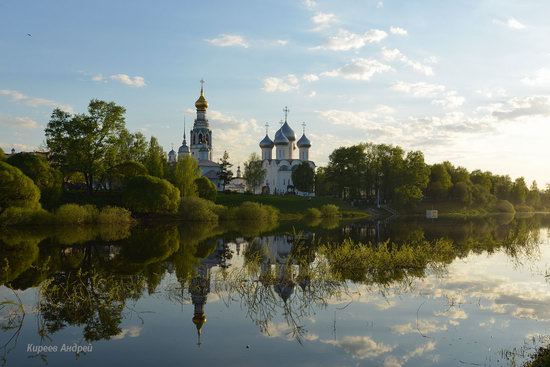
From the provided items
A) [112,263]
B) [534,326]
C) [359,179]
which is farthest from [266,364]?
[359,179]

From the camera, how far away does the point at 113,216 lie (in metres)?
42.8

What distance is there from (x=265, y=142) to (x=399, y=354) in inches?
3666

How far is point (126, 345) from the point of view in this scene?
33.8 ft

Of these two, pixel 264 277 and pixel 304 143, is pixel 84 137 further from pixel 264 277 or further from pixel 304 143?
pixel 304 143

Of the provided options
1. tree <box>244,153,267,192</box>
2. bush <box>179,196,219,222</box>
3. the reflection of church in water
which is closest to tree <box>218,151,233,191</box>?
tree <box>244,153,267,192</box>

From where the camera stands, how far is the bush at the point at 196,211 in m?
49.3

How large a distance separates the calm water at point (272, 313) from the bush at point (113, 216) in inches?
821

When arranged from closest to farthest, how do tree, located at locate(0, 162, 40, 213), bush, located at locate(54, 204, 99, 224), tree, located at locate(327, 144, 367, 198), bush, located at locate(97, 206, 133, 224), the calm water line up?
the calm water < tree, located at locate(0, 162, 40, 213) < bush, located at locate(54, 204, 99, 224) < bush, located at locate(97, 206, 133, 224) < tree, located at locate(327, 144, 367, 198)

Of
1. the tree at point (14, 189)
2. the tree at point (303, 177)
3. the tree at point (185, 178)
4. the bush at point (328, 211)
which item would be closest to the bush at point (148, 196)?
the tree at point (185, 178)

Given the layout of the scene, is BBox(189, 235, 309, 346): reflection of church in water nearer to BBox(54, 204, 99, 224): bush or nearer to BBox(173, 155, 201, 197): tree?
BBox(54, 204, 99, 224): bush

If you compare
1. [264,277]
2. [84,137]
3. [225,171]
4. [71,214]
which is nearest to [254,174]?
[225,171]

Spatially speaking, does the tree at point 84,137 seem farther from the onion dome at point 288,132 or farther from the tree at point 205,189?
the onion dome at point 288,132

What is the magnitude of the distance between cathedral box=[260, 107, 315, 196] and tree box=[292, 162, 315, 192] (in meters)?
5.31

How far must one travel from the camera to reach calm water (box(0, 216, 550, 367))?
9852 mm
